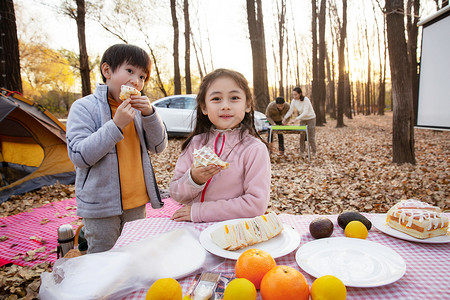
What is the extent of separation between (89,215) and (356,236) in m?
1.77

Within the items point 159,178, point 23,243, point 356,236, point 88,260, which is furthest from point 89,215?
point 159,178

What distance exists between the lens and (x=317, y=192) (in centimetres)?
529

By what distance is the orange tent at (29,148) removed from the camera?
5305 millimetres

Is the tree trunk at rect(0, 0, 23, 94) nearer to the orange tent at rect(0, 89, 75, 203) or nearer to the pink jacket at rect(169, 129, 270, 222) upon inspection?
the orange tent at rect(0, 89, 75, 203)

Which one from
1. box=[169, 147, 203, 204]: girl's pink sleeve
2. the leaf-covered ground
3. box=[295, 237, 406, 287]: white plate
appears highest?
box=[169, 147, 203, 204]: girl's pink sleeve

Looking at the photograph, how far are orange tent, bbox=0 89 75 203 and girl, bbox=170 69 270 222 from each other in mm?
4833

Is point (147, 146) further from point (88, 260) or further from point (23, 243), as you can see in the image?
point (23, 243)

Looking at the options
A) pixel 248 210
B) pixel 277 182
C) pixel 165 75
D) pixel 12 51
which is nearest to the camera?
pixel 248 210

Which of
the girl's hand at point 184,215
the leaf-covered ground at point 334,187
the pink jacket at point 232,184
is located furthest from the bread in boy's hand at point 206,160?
the leaf-covered ground at point 334,187

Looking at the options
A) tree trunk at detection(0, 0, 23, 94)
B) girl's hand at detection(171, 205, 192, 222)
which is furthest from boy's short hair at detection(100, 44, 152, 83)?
tree trunk at detection(0, 0, 23, 94)

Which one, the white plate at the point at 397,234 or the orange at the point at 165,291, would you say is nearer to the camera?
the orange at the point at 165,291

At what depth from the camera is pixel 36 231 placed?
154 inches

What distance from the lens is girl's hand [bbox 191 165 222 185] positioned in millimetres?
1403

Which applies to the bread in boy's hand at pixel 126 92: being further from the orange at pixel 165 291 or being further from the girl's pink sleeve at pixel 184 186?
the orange at pixel 165 291
